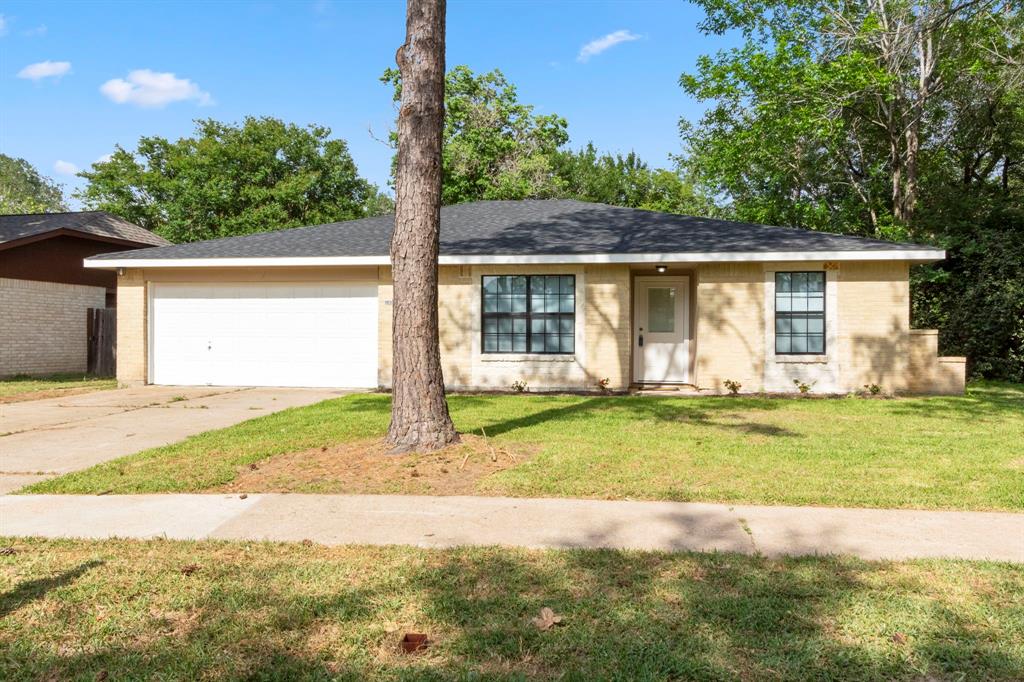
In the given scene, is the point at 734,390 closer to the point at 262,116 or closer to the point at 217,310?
the point at 217,310

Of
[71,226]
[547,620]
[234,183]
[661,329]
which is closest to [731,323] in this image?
[661,329]

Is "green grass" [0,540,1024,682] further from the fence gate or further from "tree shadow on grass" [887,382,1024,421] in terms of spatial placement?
the fence gate

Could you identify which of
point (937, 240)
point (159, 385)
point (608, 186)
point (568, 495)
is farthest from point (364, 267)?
point (608, 186)

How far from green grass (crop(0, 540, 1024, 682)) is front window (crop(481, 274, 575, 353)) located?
9.94m

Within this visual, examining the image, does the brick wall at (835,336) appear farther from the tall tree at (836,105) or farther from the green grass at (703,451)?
the tall tree at (836,105)

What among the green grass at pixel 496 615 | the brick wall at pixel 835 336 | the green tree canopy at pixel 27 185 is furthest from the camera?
the green tree canopy at pixel 27 185

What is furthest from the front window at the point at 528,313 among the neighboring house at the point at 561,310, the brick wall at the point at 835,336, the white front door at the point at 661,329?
the brick wall at the point at 835,336

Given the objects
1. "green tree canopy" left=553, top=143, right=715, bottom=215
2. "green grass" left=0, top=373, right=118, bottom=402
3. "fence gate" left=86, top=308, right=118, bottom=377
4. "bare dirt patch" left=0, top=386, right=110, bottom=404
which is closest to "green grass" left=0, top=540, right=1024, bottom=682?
"bare dirt patch" left=0, top=386, right=110, bottom=404

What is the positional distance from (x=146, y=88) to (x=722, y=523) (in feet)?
273

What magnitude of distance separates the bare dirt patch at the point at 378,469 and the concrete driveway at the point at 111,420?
6.80ft

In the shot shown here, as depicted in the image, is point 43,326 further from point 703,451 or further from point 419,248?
point 703,451

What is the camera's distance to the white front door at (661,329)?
48.5ft

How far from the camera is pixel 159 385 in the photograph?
15430mm

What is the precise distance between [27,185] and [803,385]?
105 meters
